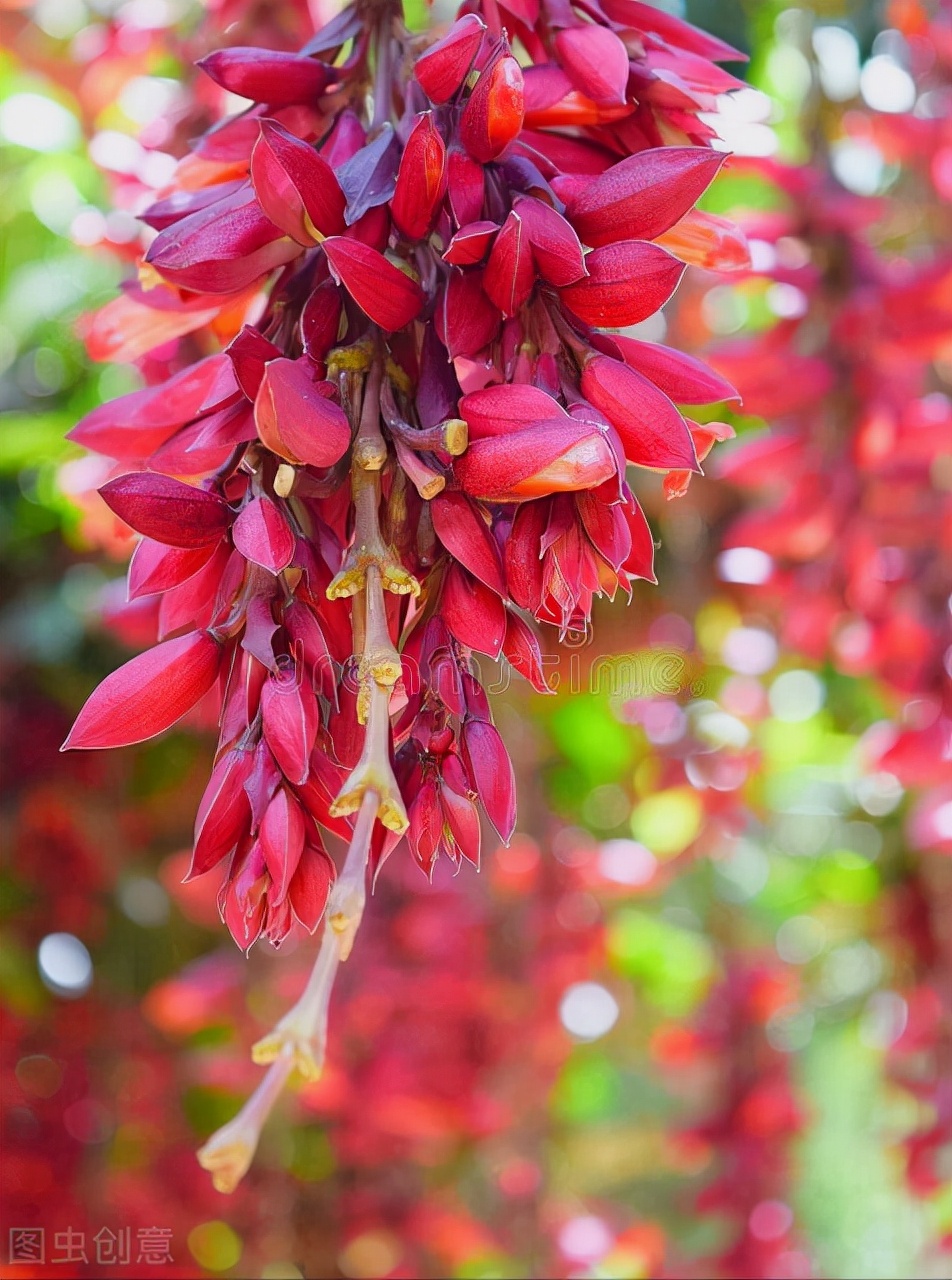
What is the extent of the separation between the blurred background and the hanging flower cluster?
318mm

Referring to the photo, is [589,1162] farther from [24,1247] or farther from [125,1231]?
[24,1247]

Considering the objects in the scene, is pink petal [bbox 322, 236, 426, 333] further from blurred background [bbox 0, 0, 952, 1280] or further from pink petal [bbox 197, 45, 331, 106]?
blurred background [bbox 0, 0, 952, 1280]

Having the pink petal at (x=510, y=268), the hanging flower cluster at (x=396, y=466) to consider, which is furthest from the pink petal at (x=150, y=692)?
the pink petal at (x=510, y=268)

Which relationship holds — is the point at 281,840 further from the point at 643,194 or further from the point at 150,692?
the point at 643,194

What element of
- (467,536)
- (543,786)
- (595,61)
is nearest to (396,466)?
(467,536)

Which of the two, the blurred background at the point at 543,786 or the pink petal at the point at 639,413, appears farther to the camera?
the blurred background at the point at 543,786

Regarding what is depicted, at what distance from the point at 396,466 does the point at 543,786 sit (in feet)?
3.31

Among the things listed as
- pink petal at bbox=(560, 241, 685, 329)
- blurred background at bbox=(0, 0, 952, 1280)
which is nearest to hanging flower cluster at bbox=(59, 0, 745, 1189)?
pink petal at bbox=(560, 241, 685, 329)

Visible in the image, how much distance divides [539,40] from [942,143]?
1.90 feet

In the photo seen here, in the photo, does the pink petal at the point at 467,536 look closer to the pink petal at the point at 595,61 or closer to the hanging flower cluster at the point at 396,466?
the hanging flower cluster at the point at 396,466

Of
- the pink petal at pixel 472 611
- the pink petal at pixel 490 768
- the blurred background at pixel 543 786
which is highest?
the pink petal at pixel 472 611

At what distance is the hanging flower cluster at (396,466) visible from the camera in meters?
0.27

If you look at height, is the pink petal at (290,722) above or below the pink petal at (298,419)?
below

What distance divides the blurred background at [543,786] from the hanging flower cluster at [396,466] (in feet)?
1.04
